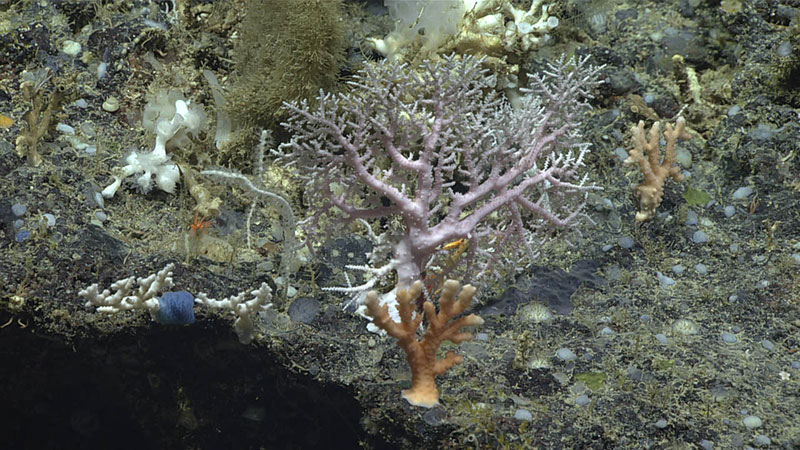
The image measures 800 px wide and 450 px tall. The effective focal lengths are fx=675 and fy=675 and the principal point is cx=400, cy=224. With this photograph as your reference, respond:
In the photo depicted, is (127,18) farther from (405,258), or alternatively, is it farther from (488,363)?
(488,363)

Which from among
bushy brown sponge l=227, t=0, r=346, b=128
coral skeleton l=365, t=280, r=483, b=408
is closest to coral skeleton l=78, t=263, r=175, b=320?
coral skeleton l=365, t=280, r=483, b=408

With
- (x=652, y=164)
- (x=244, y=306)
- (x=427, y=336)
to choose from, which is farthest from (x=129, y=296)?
(x=652, y=164)

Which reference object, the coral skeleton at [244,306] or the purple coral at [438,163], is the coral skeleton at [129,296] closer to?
the coral skeleton at [244,306]

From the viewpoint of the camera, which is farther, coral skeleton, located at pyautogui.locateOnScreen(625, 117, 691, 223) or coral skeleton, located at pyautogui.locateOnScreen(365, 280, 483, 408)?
coral skeleton, located at pyautogui.locateOnScreen(625, 117, 691, 223)

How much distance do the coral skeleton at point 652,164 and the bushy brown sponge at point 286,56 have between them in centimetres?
197

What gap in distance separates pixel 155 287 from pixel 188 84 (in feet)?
6.36

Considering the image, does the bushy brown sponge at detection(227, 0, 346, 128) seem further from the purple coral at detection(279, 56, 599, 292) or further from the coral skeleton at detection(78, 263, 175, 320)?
the coral skeleton at detection(78, 263, 175, 320)

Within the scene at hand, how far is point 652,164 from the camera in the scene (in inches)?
169

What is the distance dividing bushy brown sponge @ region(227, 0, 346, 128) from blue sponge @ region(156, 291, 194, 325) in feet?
4.83

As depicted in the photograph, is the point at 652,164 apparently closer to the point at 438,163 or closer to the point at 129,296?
the point at 438,163

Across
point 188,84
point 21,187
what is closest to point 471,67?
point 188,84

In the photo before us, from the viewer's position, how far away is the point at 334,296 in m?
3.73

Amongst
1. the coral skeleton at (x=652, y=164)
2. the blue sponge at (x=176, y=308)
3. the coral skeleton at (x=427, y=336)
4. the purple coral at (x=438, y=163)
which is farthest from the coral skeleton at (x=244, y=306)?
the coral skeleton at (x=652, y=164)

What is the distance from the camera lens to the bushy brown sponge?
167 inches
